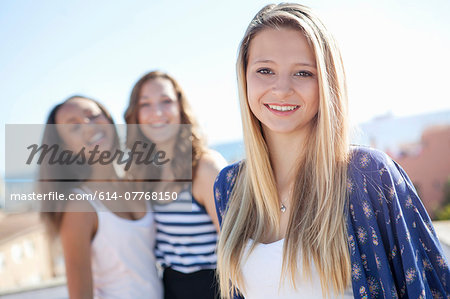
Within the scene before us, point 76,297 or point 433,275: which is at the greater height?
point 433,275

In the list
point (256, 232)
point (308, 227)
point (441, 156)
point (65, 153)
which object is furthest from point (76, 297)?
point (441, 156)

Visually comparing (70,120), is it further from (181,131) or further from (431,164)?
(431,164)

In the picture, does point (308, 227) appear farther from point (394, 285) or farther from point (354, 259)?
point (394, 285)

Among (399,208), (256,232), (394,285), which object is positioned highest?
(399,208)

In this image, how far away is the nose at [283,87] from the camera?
1.40 m

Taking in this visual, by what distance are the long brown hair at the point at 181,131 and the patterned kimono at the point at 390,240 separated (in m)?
1.19

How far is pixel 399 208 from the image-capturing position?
1.22 metres

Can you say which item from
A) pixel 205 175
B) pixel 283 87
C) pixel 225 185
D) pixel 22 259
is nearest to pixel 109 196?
pixel 205 175

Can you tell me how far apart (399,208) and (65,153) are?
75.8 inches

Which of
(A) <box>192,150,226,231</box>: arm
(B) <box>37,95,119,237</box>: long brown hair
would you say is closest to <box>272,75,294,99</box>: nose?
(A) <box>192,150,226,231</box>: arm

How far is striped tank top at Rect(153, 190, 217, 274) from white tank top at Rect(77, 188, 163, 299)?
15 centimetres

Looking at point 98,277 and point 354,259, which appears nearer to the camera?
point 354,259

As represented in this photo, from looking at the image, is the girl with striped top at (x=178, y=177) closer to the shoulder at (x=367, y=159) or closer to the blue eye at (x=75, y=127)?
the blue eye at (x=75, y=127)

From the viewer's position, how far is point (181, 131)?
2.42 m
